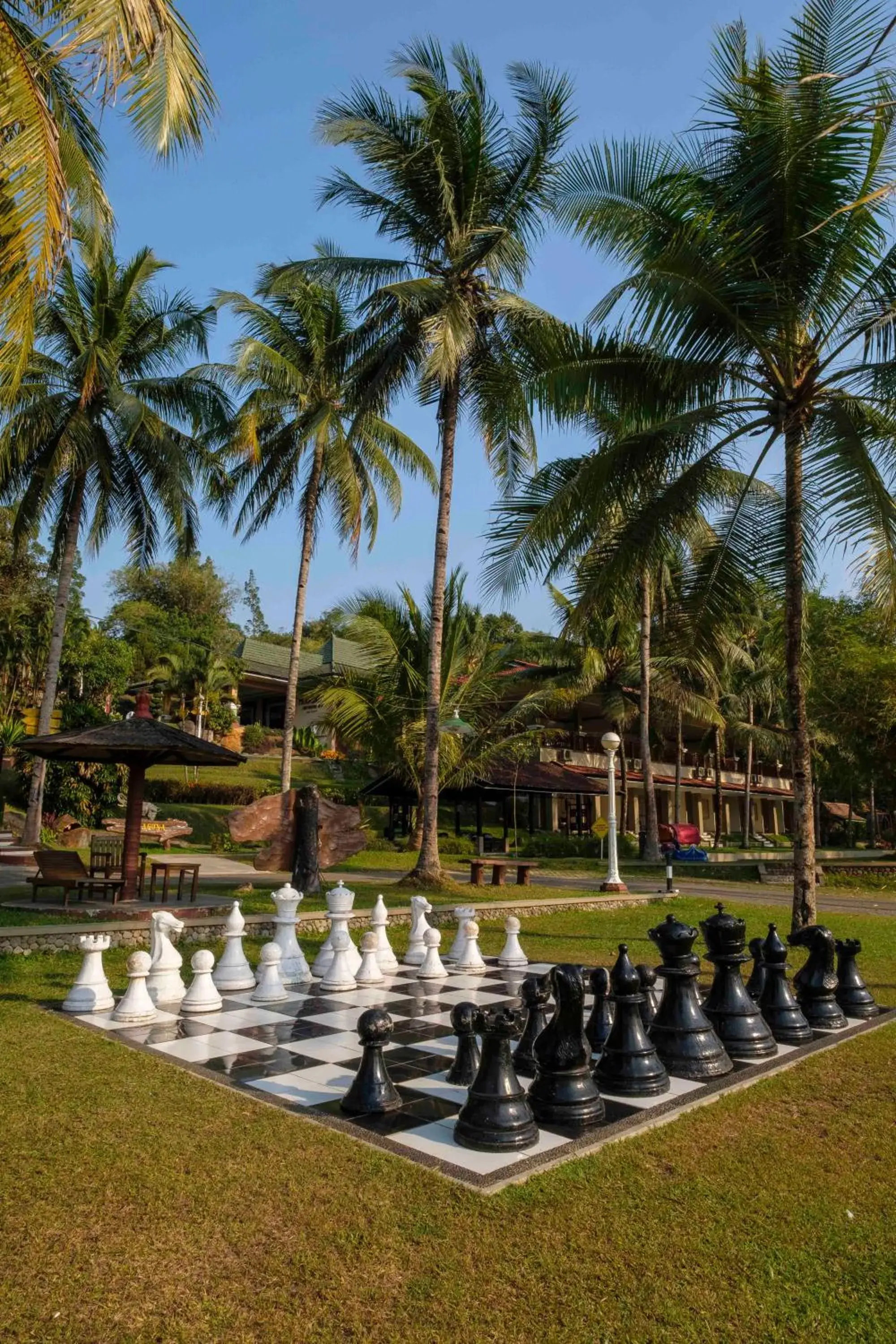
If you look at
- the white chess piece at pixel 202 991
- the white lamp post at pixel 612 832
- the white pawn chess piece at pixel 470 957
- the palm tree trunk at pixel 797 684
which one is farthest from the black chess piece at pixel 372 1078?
the white lamp post at pixel 612 832

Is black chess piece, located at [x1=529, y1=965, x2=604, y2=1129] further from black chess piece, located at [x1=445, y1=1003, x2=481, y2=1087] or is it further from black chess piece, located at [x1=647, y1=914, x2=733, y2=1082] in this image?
black chess piece, located at [x1=647, y1=914, x2=733, y2=1082]

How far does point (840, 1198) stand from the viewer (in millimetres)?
3623

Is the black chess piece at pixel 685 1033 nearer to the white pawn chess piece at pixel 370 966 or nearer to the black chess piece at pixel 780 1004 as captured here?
the black chess piece at pixel 780 1004

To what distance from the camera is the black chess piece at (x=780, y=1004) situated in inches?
234

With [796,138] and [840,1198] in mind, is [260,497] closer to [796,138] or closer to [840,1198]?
[796,138]

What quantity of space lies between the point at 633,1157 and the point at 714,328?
310 inches

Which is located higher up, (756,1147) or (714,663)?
(714,663)

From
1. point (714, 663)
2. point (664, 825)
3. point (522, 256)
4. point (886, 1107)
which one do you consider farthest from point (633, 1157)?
point (664, 825)

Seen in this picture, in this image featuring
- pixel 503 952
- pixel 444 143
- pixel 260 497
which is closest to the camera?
pixel 503 952

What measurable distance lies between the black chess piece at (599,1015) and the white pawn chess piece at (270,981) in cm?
254

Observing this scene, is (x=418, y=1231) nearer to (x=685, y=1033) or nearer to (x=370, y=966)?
(x=685, y=1033)

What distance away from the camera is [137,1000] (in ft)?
Answer: 20.7

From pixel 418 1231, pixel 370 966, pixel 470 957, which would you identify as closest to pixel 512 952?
pixel 470 957

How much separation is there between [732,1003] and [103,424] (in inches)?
737
